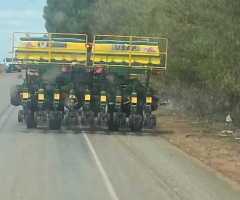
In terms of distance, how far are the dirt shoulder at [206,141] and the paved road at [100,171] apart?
18.7 inches

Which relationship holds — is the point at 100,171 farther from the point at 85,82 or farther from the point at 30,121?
the point at 85,82

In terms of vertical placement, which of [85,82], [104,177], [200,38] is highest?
[200,38]

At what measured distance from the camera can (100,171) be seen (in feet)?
38.8

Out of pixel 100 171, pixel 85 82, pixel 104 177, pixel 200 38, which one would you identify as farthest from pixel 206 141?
pixel 104 177

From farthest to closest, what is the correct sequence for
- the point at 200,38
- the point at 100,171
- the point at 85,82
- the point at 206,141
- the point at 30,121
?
the point at 85,82 → the point at 30,121 → the point at 206,141 → the point at 200,38 → the point at 100,171

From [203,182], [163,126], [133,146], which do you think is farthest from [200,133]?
[203,182]

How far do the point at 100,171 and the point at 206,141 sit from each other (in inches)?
255

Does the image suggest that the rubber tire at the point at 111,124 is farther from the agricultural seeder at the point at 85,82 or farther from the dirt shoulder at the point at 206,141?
the dirt shoulder at the point at 206,141

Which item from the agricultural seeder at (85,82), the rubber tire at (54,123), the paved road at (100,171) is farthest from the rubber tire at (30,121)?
the paved road at (100,171)

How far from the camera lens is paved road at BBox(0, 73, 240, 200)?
9.77 meters

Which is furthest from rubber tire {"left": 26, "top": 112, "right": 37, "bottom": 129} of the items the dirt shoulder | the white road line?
the dirt shoulder

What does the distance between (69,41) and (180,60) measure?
442cm

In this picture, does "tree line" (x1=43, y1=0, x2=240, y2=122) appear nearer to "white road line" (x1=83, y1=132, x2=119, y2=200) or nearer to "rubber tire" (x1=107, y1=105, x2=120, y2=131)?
"rubber tire" (x1=107, y1=105, x2=120, y2=131)

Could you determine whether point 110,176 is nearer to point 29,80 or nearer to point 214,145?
point 214,145
